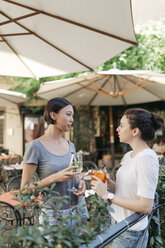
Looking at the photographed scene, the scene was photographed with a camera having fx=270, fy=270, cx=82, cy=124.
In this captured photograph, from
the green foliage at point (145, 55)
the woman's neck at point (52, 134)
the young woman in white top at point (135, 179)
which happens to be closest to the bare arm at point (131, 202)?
the young woman in white top at point (135, 179)

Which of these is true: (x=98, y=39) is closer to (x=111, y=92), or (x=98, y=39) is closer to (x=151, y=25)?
(x=111, y=92)

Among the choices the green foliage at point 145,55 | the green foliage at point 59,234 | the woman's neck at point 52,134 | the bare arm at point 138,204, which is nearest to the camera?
the green foliage at point 59,234

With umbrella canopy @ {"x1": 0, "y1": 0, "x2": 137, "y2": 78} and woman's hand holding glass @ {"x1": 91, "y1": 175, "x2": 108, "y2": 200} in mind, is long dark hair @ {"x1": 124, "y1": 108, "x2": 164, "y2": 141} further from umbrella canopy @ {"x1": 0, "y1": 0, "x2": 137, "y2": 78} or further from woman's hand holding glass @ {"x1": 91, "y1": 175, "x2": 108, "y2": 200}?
umbrella canopy @ {"x1": 0, "y1": 0, "x2": 137, "y2": 78}

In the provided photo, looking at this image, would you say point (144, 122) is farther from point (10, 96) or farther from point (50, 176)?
point (10, 96)

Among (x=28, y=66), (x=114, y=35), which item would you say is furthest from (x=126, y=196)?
(x=28, y=66)

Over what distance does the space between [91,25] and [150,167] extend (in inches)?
69.5

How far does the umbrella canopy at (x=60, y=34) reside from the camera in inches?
97.0

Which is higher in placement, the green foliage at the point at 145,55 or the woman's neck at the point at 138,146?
the green foliage at the point at 145,55

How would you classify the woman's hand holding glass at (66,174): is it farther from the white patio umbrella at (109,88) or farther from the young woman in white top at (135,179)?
the white patio umbrella at (109,88)

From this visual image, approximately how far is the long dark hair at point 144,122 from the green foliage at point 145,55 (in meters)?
7.63

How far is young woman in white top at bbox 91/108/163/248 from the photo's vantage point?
1.51 metres

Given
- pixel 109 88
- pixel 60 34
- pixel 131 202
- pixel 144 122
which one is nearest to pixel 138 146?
pixel 144 122

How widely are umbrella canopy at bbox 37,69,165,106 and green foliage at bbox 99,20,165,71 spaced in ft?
5.05

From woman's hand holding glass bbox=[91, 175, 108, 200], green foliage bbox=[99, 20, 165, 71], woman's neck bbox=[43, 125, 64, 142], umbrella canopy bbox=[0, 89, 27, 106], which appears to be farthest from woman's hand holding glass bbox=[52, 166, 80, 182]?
green foliage bbox=[99, 20, 165, 71]
